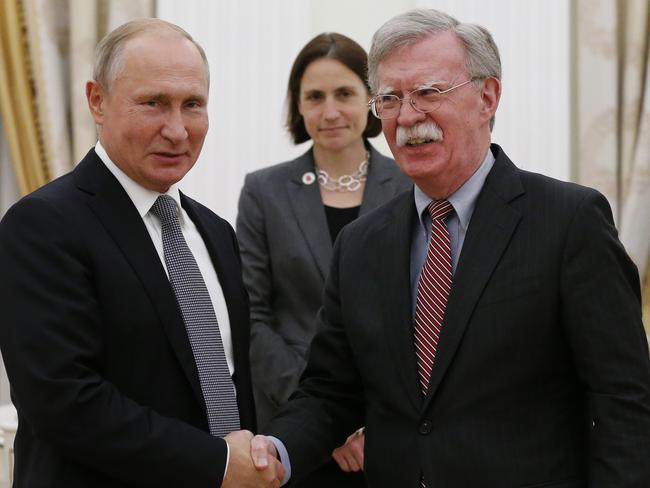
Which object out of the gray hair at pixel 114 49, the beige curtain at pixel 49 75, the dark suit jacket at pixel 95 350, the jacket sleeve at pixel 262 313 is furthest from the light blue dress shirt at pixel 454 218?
the beige curtain at pixel 49 75

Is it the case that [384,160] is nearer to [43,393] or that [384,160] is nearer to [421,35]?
[421,35]

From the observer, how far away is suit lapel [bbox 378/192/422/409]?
2000 millimetres

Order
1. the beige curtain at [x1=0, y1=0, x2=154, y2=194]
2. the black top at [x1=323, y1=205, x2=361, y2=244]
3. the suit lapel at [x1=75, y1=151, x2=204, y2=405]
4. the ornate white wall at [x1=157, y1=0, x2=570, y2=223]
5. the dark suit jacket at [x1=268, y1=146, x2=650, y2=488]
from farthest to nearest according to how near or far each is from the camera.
Answer: 1. the beige curtain at [x1=0, y1=0, x2=154, y2=194]
2. the ornate white wall at [x1=157, y1=0, x2=570, y2=223]
3. the black top at [x1=323, y1=205, x2=361, y2=244]
4. the suit lapel at [x1=75, y1=151, x2=204, y2=405]
5. the dark suit jacket at [x1=268, y1=146, x2=650, y2=488]

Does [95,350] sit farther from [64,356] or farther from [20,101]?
[20,101]

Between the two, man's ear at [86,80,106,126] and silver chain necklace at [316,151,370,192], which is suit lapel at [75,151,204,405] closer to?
man's ear at [86,80,106,126]

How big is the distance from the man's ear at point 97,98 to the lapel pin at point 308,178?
1041mm

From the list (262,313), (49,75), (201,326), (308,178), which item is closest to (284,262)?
(262,313)

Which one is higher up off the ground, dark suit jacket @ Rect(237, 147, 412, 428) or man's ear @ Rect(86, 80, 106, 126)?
man's ear @ Rect(86, 80, 106, 126)

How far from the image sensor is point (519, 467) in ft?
6.22

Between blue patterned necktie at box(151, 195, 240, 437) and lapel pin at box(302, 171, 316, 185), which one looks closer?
blue patterned necktie at box(151, 195, 240, 437)

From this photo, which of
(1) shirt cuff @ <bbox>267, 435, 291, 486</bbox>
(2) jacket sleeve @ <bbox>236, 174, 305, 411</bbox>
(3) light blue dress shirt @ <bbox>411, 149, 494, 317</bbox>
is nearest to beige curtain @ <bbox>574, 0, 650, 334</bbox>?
(2) jacket sleeve @ <bbox>236, 174, 305, 411</bbox>

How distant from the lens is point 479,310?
1928 mm

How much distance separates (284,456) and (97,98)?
92cm

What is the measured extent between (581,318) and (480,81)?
557 millimetres
